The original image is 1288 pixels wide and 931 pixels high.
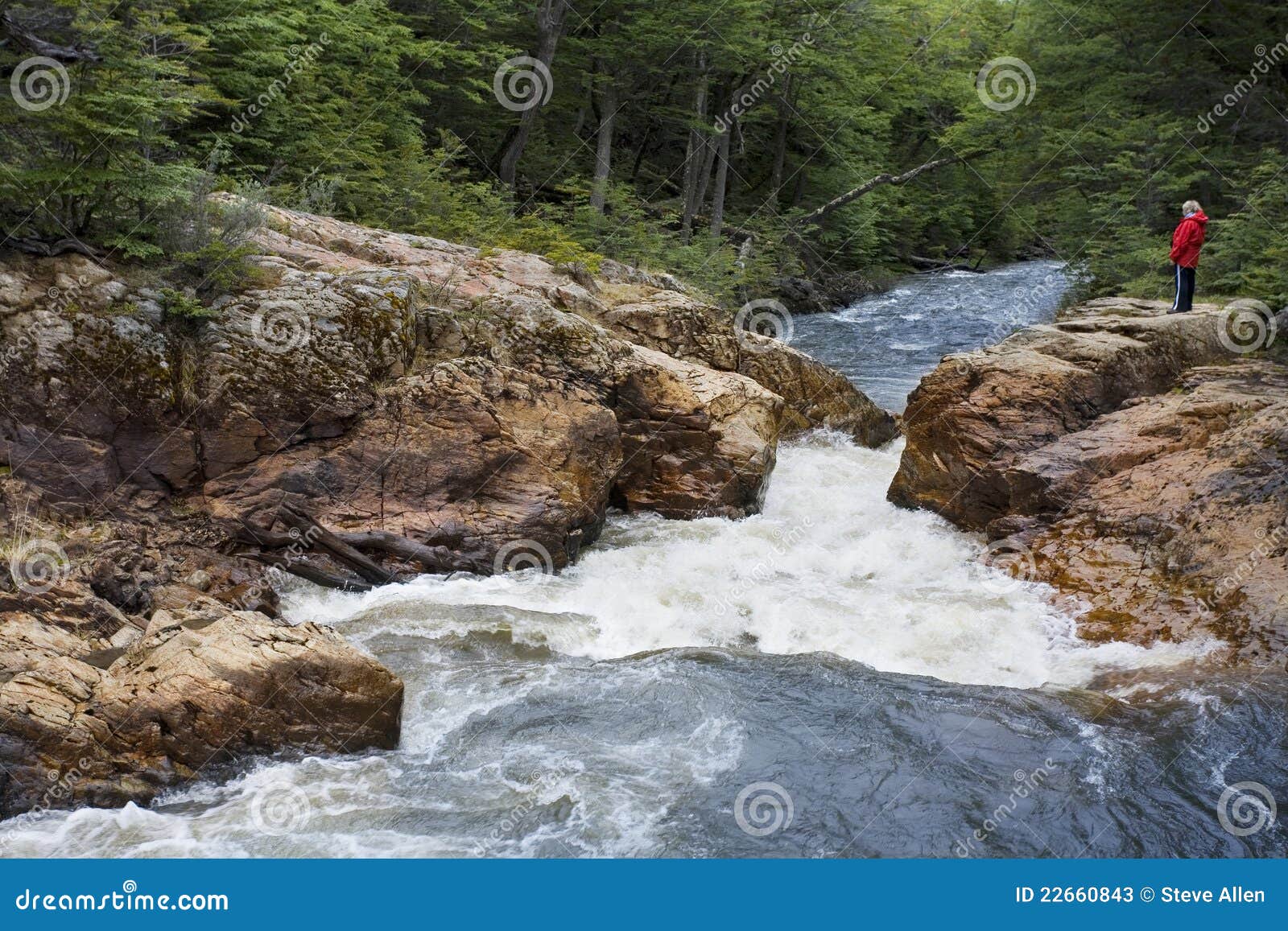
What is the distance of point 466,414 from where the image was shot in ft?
35.2

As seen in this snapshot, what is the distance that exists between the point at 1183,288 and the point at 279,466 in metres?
11.4

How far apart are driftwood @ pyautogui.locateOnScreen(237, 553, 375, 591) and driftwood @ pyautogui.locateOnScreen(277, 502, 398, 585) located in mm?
178

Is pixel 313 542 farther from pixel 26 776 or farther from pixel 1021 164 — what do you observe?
pixel 1021 164

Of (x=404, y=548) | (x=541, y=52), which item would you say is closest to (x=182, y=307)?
(x=404, y=548)

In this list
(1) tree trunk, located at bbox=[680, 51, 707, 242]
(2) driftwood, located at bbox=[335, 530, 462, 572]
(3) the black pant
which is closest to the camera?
(2) driftwood, located at bbox=[335, 530, 462, 572]

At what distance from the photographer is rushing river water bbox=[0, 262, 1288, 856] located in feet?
19.8

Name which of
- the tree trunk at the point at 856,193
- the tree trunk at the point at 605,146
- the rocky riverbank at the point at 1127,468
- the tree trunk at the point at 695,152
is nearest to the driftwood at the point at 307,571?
the rocky riverbank at the point at 1127,468

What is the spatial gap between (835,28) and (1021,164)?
222 inches

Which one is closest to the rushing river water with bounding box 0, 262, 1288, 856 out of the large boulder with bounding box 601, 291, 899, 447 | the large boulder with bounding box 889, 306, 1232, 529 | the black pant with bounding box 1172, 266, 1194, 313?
the large boulder with bounding box 889, 306, 1232, 529

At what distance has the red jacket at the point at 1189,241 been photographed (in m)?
13.9

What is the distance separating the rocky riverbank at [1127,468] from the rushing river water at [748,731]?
1.72 ft

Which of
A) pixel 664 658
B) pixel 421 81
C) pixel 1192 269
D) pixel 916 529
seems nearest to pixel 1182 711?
pixel 664 658

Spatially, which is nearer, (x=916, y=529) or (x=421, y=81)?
(x=916, y=529)

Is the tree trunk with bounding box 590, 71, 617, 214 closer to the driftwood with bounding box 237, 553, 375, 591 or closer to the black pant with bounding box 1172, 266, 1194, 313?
the black pant with bounding box 1172, 266, 1194, 313
